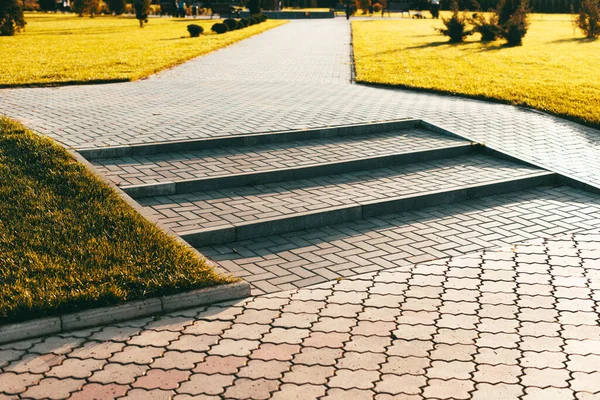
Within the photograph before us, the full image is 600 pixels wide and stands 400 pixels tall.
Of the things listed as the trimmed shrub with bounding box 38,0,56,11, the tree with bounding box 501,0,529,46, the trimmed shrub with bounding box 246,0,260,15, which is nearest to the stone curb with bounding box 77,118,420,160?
the tree with bounding box 501,0,529,46

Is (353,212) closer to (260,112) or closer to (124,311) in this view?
(124,311)

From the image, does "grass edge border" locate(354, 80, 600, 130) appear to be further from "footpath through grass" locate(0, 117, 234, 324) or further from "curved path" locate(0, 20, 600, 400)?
"footpath through grass" locate(0, 117, 234, 324)

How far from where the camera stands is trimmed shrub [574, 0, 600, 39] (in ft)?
101

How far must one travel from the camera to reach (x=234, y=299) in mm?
5988

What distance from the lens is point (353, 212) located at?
8016 millimetres

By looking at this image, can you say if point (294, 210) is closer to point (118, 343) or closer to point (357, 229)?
point (357, 229)

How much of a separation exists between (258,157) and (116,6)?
5374 cm

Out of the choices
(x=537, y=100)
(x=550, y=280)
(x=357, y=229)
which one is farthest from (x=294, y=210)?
(x=537, y=100)

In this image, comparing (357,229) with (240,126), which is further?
(240,126)

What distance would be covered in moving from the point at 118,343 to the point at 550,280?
3829 mm

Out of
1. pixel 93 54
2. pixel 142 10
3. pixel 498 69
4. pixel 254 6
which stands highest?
pixel 254 6

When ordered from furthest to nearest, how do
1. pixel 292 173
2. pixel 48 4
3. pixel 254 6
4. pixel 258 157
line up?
pixel 48 4
pixel 254 6
pixel 258 157
pixel 292 173

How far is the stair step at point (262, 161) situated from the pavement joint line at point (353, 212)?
1.25 metres

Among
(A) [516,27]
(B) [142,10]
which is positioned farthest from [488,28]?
(B) [142,10]
